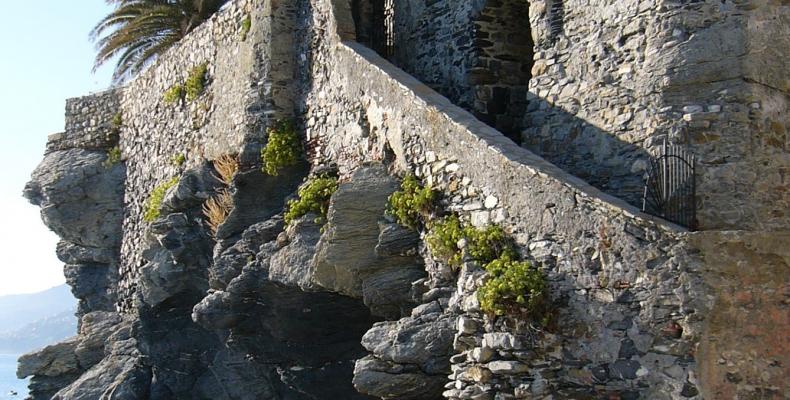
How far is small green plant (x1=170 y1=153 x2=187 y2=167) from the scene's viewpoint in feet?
57.6

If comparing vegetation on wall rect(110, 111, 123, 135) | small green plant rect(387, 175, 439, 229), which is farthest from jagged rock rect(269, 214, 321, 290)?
vegetation on wall rect(110, 111, 123, 135)

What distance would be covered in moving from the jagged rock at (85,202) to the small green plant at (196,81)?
176 inches

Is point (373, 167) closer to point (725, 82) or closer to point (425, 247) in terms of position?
point (425, 247)

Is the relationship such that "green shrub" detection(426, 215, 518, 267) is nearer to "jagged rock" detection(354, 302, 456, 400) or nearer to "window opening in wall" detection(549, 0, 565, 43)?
"jagged rock" detection(354, 302, 456, 400)

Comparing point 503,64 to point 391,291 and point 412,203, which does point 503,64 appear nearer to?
point 412,203

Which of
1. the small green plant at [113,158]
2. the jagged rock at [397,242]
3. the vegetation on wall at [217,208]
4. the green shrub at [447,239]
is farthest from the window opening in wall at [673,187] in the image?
the small green plant at [113,158]

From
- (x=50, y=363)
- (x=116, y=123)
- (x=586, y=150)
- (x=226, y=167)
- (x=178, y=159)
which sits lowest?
(x=50, y=363)

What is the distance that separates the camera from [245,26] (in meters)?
15.4

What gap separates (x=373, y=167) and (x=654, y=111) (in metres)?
3.60

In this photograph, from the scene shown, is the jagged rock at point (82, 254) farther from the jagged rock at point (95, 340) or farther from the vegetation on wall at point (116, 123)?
the vegetation on wall at point (116, 123)

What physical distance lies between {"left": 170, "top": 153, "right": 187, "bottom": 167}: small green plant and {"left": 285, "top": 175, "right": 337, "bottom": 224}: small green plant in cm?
503

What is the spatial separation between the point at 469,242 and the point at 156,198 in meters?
9.74

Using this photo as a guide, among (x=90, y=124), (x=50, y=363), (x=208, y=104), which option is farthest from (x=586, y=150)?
(x=90, y=124)

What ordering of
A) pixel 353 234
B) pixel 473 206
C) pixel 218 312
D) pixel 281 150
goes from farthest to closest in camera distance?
pixel 281 150 < pixel 218 312 < pixel 353 234 < pixel 473 206
